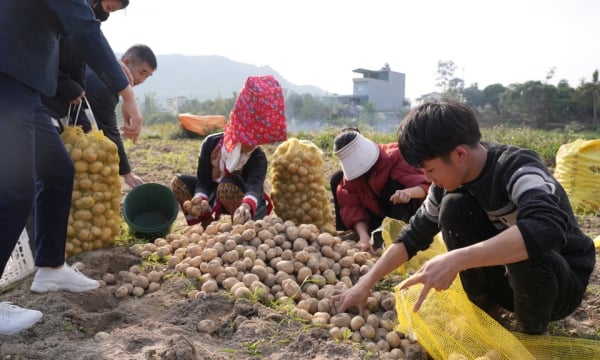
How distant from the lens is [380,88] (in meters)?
51.8

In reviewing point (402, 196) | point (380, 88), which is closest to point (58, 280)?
point (402, 196)

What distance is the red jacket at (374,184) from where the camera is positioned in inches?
135

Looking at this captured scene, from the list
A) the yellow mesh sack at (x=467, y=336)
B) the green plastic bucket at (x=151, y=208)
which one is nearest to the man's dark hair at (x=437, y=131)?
the yellow mesh sack at (x=467, y=336)

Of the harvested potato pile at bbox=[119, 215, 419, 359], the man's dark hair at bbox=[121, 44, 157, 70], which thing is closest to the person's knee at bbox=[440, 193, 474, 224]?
the harvested potato pile at bbox=[119, 215, 419, 359]

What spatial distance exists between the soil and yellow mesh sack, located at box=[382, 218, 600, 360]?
0.13 meters

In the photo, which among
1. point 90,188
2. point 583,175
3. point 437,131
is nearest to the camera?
point 437,131

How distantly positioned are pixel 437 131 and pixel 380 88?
51541 millimetres

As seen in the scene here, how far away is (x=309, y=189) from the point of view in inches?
147

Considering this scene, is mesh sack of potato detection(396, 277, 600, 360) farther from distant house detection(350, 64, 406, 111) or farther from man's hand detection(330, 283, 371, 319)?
distant house detection(350, 64, 406, 111)

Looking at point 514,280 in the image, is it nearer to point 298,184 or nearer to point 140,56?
point 298,184

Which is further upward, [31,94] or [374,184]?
[31,94]

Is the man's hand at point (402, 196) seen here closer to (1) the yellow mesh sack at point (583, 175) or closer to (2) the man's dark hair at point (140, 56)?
(2) the man's dark hair at point (140, 56)

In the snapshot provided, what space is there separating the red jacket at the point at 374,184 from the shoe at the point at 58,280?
6.04 feet

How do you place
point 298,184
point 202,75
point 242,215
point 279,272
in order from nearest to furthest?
1. point 279,272
2. point 242,215
3. point 298,184
4. point 202,75
